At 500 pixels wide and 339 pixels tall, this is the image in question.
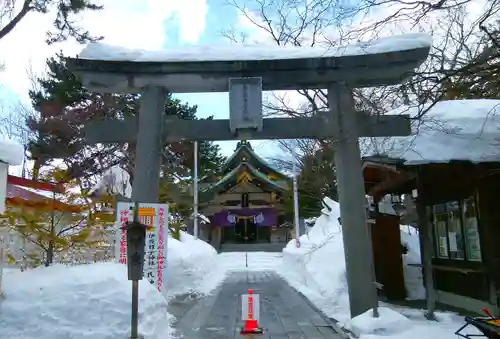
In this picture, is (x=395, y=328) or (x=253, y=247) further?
(x=253, y=247)

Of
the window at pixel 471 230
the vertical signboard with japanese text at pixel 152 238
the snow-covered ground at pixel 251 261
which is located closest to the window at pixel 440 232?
the window at pixel 471 230

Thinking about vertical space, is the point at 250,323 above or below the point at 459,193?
below

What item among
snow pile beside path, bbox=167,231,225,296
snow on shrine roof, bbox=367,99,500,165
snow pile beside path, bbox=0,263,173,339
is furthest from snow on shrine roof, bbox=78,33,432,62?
snow pile beside path, bbox=167,231,225,296

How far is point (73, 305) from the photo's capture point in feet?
19.1

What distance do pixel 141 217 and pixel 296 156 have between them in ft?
53.7

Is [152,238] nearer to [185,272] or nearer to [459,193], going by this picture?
[185,272]

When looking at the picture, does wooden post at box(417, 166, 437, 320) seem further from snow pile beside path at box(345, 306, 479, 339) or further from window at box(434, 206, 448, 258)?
window at box(434, 206, 448, 258)

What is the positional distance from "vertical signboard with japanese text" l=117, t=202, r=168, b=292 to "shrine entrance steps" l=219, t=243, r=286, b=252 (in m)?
26.5

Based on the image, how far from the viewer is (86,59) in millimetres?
8438

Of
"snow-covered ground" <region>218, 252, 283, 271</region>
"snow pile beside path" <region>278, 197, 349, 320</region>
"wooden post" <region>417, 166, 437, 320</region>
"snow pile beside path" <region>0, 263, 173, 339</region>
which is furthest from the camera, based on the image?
"snow-covered ground" <region>218, 252, 283, 271</region>

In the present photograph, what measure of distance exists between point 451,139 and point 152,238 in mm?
6191

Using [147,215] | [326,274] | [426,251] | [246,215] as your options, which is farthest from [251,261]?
[147,215]

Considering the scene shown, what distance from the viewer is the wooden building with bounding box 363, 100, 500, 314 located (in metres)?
8.09

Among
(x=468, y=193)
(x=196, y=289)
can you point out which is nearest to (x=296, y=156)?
(x=196, y=289)
